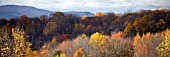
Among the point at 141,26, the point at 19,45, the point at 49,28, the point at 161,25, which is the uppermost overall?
the point at 19,45

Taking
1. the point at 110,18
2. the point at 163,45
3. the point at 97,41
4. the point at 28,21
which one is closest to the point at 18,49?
the point at 163,45

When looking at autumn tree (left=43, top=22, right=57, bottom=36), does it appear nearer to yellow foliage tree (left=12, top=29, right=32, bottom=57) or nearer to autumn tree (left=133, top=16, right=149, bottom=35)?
autumn tree (left=133, top=16, right=149, bottom=35)

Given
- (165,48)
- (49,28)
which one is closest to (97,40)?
(165,48)

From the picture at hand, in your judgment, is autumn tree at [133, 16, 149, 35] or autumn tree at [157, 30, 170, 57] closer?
autumn tree at [157, 30, 170, 57]

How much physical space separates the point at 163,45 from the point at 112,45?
26252 millimetres

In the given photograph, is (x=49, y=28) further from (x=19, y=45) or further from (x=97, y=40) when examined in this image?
(x=19, y=45)

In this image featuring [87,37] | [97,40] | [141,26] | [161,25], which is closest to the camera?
[97,40]

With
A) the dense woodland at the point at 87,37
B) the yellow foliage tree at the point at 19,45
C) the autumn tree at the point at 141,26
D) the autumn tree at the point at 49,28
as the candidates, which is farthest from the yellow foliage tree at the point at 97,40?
the autumn tree at the point at 49,28

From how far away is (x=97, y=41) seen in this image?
237 feet

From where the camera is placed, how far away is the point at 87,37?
85.4 metres

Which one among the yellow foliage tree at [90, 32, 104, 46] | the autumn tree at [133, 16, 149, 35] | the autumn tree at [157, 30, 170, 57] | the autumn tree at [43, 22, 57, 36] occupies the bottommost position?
the autumn tree at [43, 22, 57, 36]

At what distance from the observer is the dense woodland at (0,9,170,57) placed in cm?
3888

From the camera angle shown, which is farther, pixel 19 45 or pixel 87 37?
pixel 87 37

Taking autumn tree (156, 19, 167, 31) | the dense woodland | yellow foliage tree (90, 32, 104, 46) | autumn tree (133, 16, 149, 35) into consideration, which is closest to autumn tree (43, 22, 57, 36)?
the dense woodland
